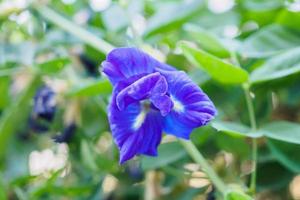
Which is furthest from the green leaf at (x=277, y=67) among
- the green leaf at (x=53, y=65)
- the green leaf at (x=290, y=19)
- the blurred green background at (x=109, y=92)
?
Answer: the green leaf at (x=53, y=65)

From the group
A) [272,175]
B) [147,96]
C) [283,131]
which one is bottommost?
[272,175]

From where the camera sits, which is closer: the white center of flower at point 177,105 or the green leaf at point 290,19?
the white center of flower at point 177,105

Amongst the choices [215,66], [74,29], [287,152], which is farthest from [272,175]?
[74,29]

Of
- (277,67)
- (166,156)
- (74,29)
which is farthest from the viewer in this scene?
(74,29)

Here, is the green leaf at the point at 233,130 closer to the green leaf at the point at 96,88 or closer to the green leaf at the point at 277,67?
A: the green leaf at the point at 277,67

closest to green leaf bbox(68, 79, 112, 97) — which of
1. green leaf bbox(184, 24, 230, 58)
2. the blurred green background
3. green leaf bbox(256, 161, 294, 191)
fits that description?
the blurred green background

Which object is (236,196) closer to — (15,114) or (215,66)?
(215,66)
